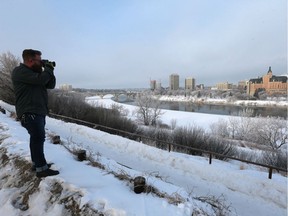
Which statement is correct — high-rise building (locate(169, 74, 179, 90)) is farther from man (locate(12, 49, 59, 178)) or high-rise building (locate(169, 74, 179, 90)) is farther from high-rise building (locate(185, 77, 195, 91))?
man (locate(12, 49, 59, 178))

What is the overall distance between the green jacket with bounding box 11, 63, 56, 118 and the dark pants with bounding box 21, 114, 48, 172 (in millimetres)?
95

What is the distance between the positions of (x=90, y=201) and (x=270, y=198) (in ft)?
17.0

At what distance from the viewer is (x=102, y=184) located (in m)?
3.22

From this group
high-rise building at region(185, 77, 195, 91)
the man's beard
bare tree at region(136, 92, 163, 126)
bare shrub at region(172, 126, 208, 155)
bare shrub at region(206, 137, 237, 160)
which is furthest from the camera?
high-rise building at region(185, 77, 195, 91)

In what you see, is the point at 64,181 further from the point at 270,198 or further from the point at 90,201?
the point at 270,198

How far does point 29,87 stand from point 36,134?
2.42 feet

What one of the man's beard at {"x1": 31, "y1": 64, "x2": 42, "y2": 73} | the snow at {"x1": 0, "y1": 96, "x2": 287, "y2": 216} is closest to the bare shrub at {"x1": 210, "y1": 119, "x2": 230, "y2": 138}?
the snow at {"x1": 0, "y1": 96, "x2": 287, "y2": 216}

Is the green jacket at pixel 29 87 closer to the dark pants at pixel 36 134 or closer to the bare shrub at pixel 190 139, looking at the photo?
the dark pants at pixel 36 134

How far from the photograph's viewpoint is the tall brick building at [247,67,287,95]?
370ft

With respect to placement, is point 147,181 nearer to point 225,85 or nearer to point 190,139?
point 190,139

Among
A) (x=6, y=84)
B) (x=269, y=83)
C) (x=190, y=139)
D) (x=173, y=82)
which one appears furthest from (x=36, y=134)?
(x=173, y=82)

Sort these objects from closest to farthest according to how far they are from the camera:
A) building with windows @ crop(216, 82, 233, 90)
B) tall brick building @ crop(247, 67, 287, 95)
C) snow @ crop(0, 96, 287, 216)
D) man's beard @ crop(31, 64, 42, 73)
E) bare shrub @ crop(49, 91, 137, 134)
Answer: snow @ crop(0, 96, 287, 216)
man's beard @ crop(31, 64, 42, 73)
bare shrub @ crop(49, 91, 137, 134)
tall brick building @ crop(247, 67, 287, 95)
building with windows @ crop(216, 82, 233, 90)

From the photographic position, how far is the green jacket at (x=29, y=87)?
3.08 meters

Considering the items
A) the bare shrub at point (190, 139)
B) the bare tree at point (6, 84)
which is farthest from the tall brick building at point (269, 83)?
the bare tree at point (6, 84)
